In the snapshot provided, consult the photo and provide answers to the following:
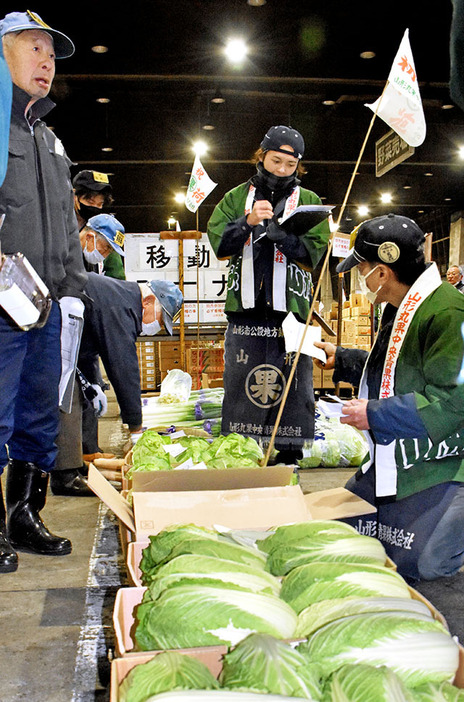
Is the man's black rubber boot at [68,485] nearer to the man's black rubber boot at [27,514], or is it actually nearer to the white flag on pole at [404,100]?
the man's black rubber boot at [27,514]

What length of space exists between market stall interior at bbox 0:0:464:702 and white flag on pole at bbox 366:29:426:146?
1.93 m

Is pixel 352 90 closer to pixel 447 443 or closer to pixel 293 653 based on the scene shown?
pixel 447 443

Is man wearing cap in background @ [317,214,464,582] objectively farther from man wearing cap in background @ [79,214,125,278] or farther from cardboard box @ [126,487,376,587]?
man wearing cap in background @ [79,214,125,278]

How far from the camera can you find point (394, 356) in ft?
7.71

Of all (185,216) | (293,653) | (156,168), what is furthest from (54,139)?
(185,216)

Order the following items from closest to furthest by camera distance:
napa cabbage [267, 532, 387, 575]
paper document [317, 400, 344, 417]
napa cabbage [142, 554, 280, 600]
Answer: napa cabbage [142, 554, 280, 600]
napa cabbage [267, 532, 387, 575]
paper document [317, 400, 344, 417]

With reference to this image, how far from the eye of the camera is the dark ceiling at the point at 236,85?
22.7 feet

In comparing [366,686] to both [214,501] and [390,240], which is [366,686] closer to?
[214,501]

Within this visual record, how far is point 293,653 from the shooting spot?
0.98 meters

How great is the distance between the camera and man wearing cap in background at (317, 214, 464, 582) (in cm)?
210

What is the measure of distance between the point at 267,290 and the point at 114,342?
3.51 ft

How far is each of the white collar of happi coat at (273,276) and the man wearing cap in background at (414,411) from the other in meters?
1.15

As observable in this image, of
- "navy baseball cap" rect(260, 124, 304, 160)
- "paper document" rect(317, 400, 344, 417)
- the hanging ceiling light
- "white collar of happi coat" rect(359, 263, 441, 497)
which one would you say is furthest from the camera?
the hanging ceiling light

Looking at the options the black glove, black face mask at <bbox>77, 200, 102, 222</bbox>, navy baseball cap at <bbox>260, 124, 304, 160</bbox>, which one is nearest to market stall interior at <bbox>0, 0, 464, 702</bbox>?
the black glove
